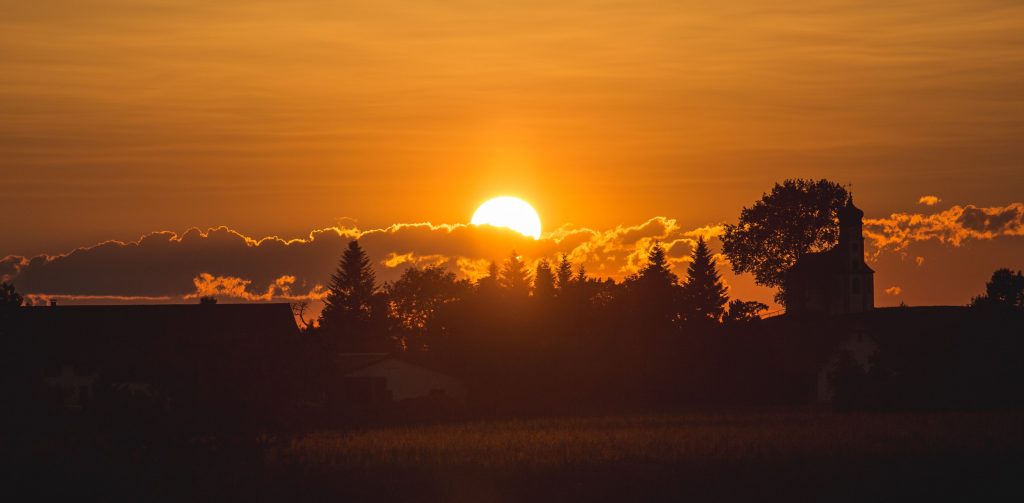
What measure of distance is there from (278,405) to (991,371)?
39.8 m

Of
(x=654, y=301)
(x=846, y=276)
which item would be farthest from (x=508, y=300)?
(x=846, y=276)

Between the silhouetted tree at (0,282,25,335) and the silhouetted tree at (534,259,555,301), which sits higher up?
the silhouetted tree at (534,259,555,301)

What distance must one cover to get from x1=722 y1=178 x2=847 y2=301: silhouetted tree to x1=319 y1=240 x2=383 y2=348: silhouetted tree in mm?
40889

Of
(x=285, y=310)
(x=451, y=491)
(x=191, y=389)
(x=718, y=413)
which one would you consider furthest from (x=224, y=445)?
(x=285, y=310)

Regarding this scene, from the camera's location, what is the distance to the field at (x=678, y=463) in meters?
34.6

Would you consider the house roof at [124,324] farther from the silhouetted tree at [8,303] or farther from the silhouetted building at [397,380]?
the silhouetted tree at [8,303]

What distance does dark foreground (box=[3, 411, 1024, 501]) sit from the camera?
110ft

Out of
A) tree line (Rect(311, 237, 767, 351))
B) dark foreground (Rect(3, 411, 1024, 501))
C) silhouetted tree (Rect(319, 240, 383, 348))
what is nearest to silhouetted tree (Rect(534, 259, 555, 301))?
tree line (Rect(311, 237, 767, 351))

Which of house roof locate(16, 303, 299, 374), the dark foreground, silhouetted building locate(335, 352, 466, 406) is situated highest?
house roof locate(16, 303, 299, 374)

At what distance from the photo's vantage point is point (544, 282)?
111500mm

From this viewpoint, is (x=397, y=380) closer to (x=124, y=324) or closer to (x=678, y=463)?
(x=124, y=324)

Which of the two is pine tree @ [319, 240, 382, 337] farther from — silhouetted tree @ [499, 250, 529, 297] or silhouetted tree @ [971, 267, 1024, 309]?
silhouetted tree @ [971, 267, 1024, 309]

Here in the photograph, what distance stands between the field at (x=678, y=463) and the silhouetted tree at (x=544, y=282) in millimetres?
40514

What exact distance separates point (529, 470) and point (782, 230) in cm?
7465
